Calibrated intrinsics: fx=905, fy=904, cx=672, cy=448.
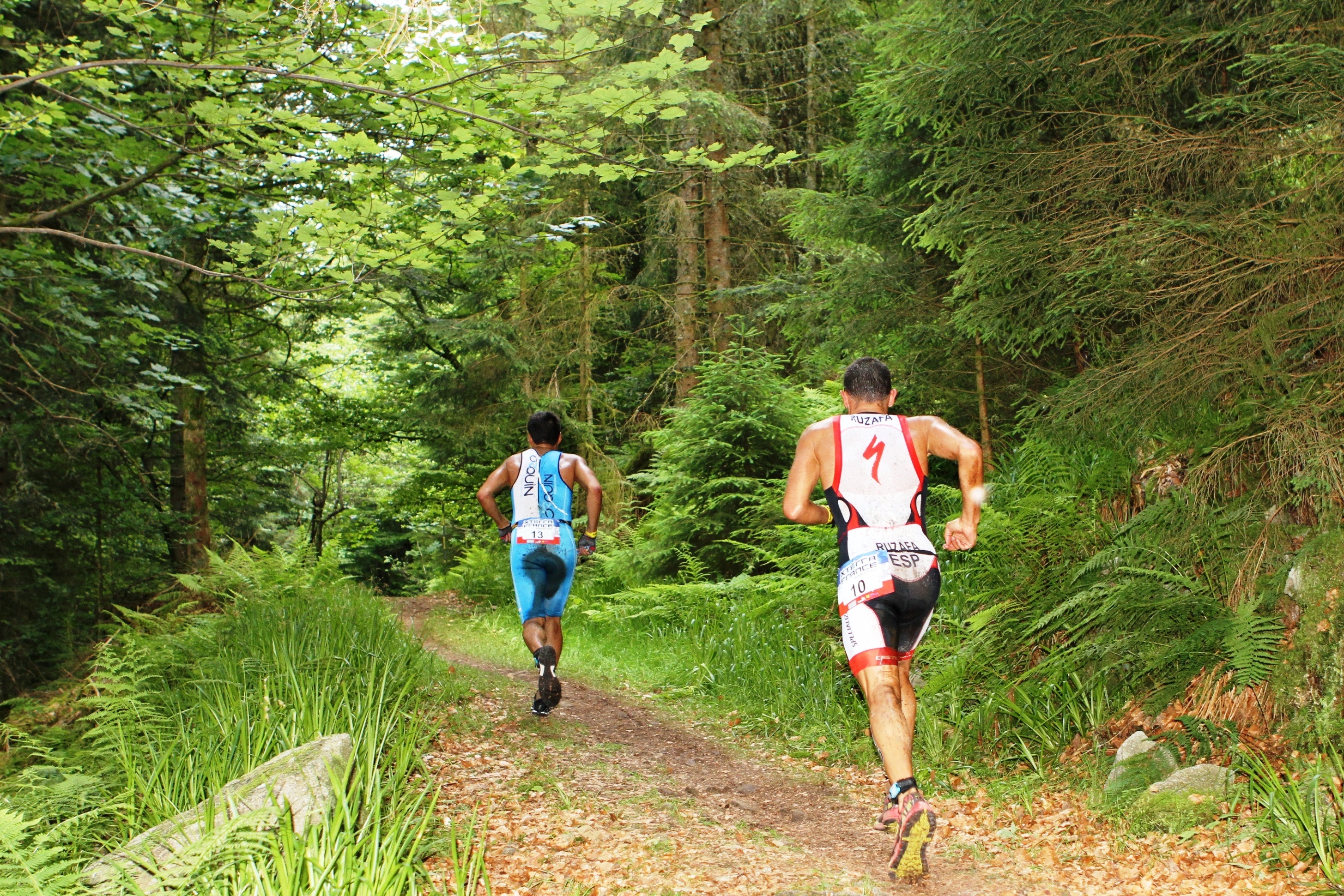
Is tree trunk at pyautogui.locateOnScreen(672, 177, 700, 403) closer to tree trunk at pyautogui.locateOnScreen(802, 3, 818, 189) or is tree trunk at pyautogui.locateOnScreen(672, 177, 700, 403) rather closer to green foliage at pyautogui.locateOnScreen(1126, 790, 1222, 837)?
tree trunk at pyautogui.locateOnScreen(802, 3, 818, 189)

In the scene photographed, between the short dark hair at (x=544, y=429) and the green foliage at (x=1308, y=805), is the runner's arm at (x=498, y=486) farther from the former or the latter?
the green foliage at (x=1308, y=805)

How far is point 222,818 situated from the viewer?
12.0 ft

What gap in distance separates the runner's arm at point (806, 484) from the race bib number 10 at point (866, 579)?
0.27 m

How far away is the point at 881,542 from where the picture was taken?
13.3ft

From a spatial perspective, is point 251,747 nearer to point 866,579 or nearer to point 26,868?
point 26,868

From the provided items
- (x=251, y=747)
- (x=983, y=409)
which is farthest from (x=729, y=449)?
(x=251, y=747)

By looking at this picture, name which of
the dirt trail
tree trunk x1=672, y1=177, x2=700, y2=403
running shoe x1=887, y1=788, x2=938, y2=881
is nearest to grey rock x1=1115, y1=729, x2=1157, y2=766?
the dirt trail

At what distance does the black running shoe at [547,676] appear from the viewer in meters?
6.41

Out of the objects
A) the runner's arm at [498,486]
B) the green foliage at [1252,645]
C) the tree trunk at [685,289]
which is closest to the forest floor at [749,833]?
the green foliage at [1252,645]

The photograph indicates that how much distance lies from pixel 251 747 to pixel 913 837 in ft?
10.8

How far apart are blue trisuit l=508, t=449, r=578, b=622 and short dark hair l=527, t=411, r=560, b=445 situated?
123 mm

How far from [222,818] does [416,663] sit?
278 cm

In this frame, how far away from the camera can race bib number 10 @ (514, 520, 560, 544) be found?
6.54 meters

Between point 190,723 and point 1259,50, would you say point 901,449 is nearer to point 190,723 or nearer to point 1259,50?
point 1259,50
